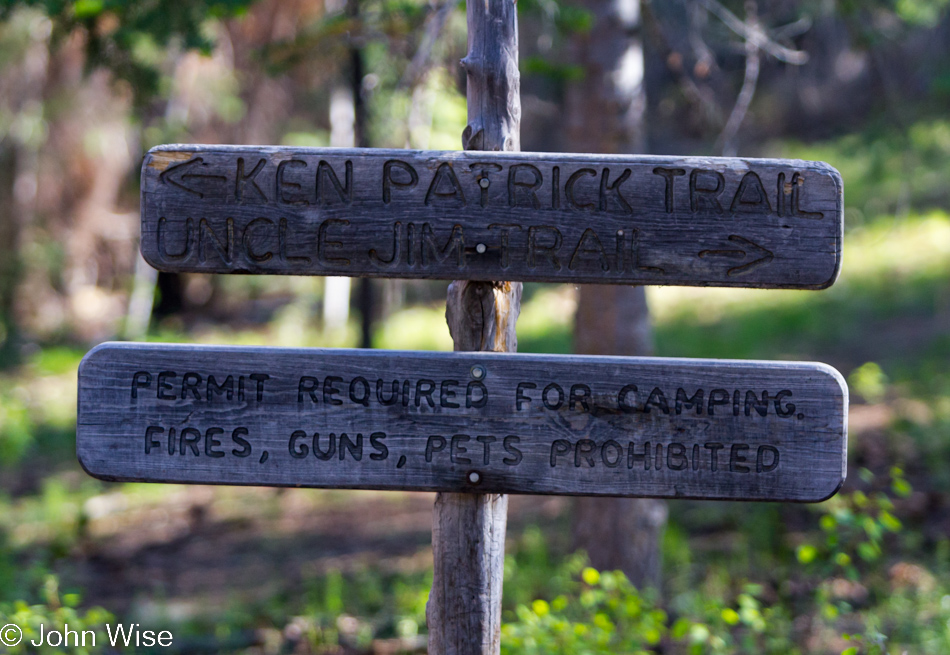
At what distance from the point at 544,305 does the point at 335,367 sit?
11.2 metres

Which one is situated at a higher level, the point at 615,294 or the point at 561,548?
the point at 615,294

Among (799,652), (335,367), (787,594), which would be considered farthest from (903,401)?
(335,367)

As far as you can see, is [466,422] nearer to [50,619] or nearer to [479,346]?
[479,346]

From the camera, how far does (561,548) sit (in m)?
5.66

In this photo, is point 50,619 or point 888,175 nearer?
point 50,619

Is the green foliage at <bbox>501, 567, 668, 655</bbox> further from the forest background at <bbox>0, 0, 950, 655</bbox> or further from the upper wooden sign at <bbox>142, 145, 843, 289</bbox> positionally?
the upper wooden sign at <bbox>142, 145, 843, 289</bbox>

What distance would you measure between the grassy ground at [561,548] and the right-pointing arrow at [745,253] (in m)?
1.40

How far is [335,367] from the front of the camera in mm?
1921

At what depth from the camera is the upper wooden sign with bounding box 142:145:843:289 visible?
1.95 meters

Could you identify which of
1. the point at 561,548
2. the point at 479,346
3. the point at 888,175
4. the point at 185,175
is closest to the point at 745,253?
the point at 479,346

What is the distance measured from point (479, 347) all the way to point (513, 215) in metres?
0.41

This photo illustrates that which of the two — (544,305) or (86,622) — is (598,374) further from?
(544,305)

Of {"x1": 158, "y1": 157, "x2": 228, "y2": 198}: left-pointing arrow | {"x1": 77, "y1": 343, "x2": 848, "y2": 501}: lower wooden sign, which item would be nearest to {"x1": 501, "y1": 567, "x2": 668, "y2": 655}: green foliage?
{"x1": 77, "y1": 343, "x2": 848, "y2": 501}: lower wooden sign

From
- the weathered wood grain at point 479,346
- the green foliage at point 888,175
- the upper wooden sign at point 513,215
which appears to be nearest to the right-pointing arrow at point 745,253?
the upper wooden sign at point 513,215
